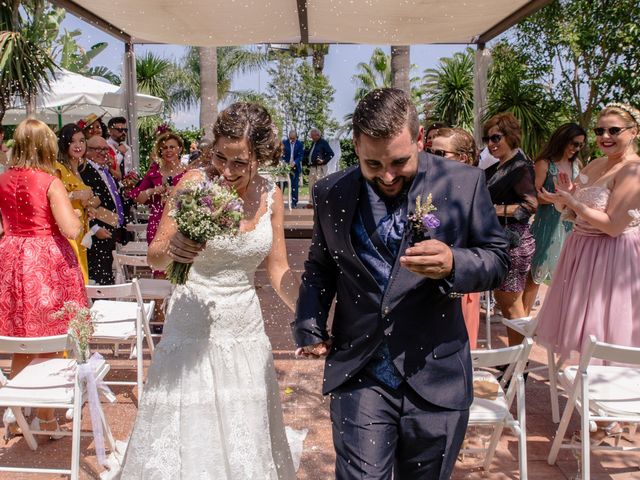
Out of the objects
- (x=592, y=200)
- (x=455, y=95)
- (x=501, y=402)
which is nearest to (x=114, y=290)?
(x=501, y=402)

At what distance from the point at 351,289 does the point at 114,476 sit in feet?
6.65

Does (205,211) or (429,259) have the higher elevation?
(205,211)

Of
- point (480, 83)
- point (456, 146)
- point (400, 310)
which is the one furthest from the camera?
point (480, 83)

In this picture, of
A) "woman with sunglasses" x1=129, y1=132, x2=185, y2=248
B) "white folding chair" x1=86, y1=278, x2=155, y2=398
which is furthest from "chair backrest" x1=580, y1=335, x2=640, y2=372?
"woman with sunglasses" x1=129, y1=132, x2=185, y2=248

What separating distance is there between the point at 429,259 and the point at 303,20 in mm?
6512

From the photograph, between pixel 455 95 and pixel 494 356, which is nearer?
pixel 494 356

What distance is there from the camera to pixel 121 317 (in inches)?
201

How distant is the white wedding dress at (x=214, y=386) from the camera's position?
3.11m

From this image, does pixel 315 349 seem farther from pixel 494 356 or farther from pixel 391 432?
pixel 494 356

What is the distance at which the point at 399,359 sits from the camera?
7.57ft

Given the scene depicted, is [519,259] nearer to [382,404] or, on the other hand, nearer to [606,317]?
[606,317]


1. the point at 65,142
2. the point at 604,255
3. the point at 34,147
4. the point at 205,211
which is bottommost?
the point at 604,255

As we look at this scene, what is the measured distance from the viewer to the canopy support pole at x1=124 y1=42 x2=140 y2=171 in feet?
31.8

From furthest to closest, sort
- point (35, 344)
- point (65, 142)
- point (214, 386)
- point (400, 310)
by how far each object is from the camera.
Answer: point (65, 142) < point (35, 344) < point (214, 386) < point (400, 310)
